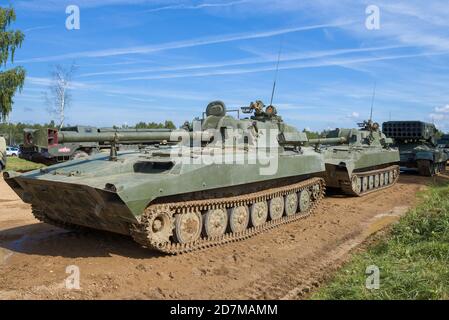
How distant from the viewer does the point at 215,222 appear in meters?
7.77

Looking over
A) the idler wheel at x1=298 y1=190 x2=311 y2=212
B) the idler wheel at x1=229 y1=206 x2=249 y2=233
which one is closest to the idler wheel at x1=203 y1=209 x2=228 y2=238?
the idler wheel at x1=229 y1=206 x2=249 y2=233

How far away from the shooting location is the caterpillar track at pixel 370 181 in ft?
45.2

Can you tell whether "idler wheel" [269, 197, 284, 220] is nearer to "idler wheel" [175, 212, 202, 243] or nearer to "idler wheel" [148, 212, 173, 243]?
"idler wheel" [175, 212, 202, 243]

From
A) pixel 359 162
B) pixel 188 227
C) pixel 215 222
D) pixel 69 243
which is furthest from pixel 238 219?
pixel 359 162

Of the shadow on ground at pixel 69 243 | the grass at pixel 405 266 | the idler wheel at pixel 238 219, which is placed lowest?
the shadow on ground at pixel 69 243

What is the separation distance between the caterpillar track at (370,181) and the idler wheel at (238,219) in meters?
5.93

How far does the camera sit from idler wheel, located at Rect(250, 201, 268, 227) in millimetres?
8664

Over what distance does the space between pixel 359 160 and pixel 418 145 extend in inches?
396

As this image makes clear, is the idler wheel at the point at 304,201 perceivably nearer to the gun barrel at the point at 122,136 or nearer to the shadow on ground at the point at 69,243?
the gun barrel at the point at 122,136

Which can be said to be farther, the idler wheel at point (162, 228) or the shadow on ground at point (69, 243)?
the shadow on ground at point (69, 243)

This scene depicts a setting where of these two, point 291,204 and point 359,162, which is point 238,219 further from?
point 359,162

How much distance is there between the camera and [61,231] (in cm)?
874

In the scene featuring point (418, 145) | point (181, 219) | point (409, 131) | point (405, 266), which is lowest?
point (405, 266)

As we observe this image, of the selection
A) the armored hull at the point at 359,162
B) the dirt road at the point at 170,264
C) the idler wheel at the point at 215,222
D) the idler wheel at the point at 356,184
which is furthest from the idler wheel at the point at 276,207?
the idler wheel at the point at 356,184
